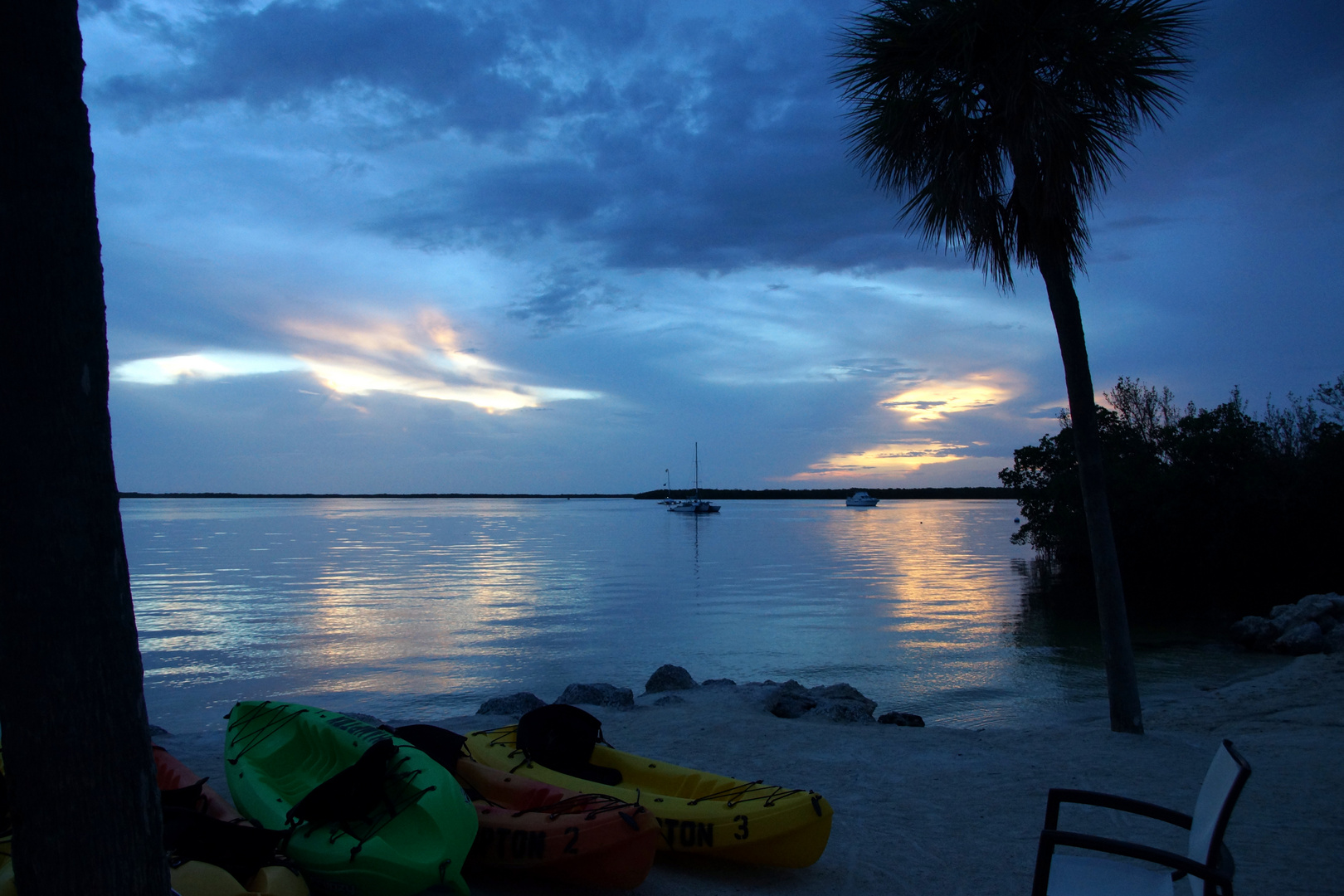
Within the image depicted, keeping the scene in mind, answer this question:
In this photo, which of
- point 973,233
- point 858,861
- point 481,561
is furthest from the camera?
point 481,561

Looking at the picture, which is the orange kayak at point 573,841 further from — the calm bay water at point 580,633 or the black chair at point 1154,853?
the calm bay water at point 580,633

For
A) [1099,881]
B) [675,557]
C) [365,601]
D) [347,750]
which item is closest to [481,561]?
[675,557]

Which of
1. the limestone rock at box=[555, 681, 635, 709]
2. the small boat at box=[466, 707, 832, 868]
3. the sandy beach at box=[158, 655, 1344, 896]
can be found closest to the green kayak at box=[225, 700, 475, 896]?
the sandy beach at box=[158, 655, 1344, 896]

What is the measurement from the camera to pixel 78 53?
2314 millimetres

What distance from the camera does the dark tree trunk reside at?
6.94 feet

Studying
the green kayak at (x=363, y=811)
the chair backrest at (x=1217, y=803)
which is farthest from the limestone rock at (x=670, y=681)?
the chair backrest at (x=1217, y=803)

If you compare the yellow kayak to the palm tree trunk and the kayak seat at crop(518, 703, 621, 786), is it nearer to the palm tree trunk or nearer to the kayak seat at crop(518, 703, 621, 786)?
the kayak seat at crop(518, 703, 621, 786)

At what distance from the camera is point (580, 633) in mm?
19828

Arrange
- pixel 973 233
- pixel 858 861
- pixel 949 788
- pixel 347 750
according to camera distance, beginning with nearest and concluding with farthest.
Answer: pixel 858 861
pixel 347 750
pixel 949 788
pixel 973 233

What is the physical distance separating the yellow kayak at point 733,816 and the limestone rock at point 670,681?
6895mm

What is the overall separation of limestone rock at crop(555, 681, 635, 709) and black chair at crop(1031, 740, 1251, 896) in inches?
304

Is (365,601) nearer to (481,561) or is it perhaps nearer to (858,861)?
(481,561)

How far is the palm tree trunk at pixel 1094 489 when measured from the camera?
26.1ft

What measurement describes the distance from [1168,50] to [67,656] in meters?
9.17
